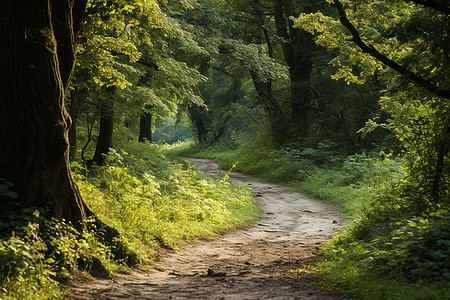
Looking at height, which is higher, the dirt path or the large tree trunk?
the large tree trunk

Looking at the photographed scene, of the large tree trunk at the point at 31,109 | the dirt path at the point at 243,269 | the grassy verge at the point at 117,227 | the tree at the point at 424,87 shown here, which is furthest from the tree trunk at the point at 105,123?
the tree at the point at 424,87

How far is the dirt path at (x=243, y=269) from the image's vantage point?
518 centimetres

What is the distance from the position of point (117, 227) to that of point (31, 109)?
2.29 meters

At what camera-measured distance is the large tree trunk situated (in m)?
5.50

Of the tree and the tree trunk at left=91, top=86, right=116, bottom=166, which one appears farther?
the tree trunk at left=91, top=86, right=116, bottom=166

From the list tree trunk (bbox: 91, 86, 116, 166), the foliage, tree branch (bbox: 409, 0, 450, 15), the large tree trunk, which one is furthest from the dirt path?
tree trunk (bbox: 91, 86, 116, 166)

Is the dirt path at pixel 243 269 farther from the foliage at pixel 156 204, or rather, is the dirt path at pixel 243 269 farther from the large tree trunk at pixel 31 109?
the large tree trunk at pixel 31 109

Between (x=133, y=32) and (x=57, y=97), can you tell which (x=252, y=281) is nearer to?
(x=57, y=97)

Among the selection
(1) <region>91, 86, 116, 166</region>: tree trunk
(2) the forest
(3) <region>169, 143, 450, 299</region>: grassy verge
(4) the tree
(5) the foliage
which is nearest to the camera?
(3) <region>169, 143, 450, 299</region>: grassy verge

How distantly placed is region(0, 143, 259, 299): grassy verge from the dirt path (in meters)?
0.32

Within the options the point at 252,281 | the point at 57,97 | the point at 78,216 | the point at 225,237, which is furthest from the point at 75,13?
the point at 225,237

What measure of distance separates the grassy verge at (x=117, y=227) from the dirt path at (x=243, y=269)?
1.04ft

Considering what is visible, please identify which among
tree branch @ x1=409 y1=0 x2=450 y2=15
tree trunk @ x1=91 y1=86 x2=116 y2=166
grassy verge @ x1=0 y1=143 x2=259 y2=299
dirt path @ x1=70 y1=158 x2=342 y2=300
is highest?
tree branch @ x1=409 y1=0 x2=450 y2=15

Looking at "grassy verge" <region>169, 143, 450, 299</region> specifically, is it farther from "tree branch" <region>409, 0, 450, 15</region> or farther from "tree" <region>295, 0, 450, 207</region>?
"tree branch" <region>409, 0, 450, 15</region>
